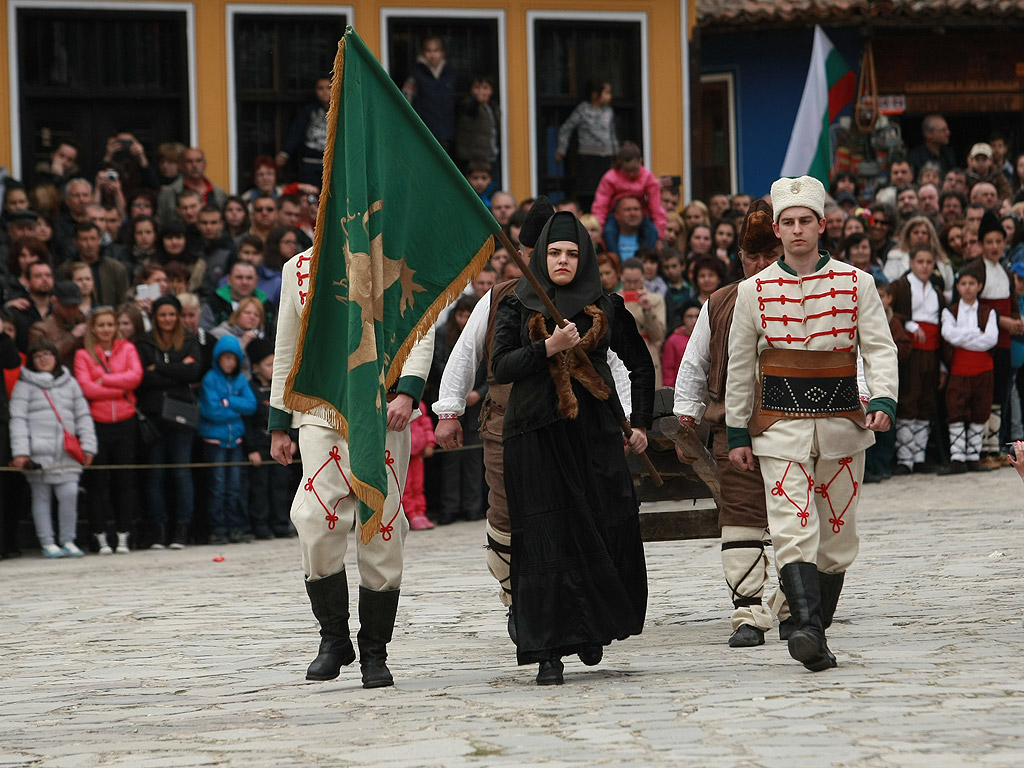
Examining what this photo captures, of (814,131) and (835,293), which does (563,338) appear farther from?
(814,131)

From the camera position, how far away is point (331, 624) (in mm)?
7027

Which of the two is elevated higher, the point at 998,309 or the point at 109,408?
the point at 998,309

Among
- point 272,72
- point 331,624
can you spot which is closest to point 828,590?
point 331,624

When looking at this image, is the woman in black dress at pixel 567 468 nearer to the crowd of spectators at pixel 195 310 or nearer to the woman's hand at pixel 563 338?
the woman's hand at pixel 563 338

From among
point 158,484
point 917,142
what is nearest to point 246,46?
point 158,484

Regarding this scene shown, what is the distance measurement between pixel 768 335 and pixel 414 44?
13600mm

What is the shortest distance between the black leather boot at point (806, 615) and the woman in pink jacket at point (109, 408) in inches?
297

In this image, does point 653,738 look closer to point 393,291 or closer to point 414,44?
point 393,291

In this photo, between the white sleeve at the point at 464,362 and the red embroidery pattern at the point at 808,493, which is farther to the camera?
the white sleeve at the point at 464,362

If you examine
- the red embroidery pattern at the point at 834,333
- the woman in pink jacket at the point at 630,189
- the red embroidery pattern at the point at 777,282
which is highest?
the woman in pink jacket at the point at 630,189

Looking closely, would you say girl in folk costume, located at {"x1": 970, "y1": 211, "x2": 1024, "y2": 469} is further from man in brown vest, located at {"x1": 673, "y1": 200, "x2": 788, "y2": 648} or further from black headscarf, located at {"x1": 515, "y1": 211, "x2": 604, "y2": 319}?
black headscarf, located at {"x1": 515, "y1": 211, "x2": 604, "y2": 319}

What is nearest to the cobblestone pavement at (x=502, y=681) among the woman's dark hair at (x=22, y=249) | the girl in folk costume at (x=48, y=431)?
the girl in folk costume at (x=48, y=431)

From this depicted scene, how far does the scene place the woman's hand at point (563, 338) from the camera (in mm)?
6957

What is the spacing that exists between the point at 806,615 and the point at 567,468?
111cm
